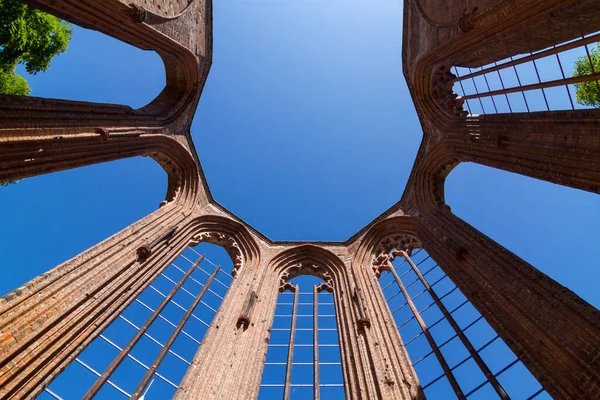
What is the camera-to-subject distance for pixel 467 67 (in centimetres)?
1382

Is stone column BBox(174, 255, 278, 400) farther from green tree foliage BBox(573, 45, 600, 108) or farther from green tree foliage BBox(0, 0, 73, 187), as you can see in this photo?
green tree foliage BBox(573, 45, 600, 108)

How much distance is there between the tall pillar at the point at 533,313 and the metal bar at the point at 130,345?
7.39 metres

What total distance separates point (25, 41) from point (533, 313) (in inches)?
576

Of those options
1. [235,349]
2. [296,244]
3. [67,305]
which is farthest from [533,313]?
[296,244]

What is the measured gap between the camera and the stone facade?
24.8 ft

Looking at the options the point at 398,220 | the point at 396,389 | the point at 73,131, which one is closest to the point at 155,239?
the point at 73,131

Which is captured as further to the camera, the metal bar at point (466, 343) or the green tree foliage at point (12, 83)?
the green tree foliage at point (12, 83)

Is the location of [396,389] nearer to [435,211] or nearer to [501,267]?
[501,267]

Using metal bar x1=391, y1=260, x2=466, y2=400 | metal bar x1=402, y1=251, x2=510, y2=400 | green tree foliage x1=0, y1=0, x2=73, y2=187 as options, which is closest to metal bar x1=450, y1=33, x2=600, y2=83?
metal bar x1=402, y1=251, x2=510, y2=400

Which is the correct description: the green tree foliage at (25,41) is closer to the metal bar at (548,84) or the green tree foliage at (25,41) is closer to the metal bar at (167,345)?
the metal bar at (167,345)

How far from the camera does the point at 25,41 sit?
41.5 feet

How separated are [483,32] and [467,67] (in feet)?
10.9

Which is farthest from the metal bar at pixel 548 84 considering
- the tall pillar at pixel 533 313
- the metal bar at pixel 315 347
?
the metal bar at pixel 315 347

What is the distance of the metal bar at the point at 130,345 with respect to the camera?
7.91m
